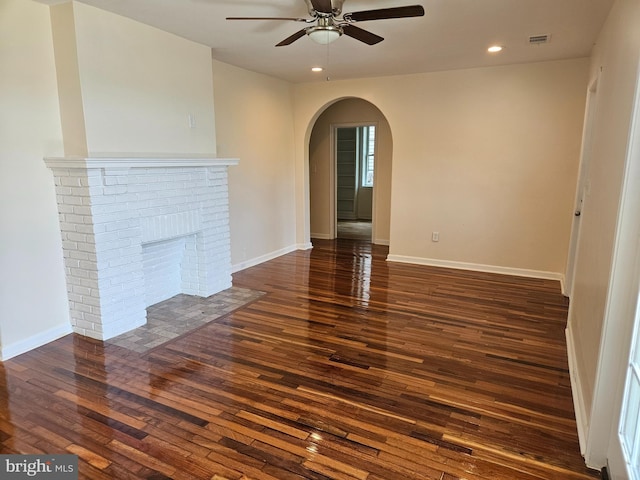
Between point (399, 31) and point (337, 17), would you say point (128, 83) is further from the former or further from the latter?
point (399, 31)

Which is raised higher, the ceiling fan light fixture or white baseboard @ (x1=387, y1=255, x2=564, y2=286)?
the ceiling fan light fixture

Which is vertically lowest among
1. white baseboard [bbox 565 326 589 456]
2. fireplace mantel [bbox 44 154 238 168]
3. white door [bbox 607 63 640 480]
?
white baseboard [bbox 565 326 589 456]

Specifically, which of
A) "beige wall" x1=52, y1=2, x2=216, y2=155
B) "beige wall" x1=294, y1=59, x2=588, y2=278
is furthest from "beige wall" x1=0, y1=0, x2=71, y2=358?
"beige wall" x1=294, y1=59, x2=588, y2=278

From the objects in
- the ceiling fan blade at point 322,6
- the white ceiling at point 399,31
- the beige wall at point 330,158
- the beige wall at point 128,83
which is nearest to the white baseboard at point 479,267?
the beige wall at point 330,158

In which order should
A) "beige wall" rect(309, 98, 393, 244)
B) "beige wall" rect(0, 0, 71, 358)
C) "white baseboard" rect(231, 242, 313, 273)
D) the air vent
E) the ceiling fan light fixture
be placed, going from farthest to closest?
"beige wall" rect(309, 98, 393, 244) < "white baseboard" rect(231, 242, 313, 273) < the air vent < "beige wall" rect(0, 0, 71, 358) < the ceiling fan light fixture

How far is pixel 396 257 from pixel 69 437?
4417 millimetres

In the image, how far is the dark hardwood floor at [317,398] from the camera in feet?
6.32

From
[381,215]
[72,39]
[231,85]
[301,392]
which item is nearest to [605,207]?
[301,392]

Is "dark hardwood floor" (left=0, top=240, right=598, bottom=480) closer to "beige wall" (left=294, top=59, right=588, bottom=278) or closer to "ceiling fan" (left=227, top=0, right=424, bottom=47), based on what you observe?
"beige wall" (left=294, top=59, right=588, bottom=278)

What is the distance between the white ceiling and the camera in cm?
291

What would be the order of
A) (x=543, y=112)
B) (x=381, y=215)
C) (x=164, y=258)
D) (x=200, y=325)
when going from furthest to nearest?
(x=381, y=215) → (x=543, y=112) → (x=164, y=258) → (x=200, y=325)

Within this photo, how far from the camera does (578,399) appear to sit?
7.64ft

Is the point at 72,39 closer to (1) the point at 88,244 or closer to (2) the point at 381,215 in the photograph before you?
(1) the point at 88,244

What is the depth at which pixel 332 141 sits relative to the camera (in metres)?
7.08
